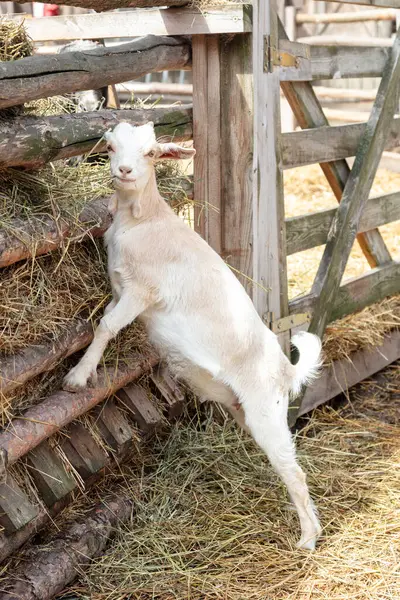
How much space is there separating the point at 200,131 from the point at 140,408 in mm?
1406

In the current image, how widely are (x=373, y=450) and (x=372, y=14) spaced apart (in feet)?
23.6

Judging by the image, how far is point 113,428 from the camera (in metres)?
3.90

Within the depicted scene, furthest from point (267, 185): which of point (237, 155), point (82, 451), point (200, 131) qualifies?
point (82, 451)

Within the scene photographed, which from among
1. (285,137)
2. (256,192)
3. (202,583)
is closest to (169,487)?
(202,583)

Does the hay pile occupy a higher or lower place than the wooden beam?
lower

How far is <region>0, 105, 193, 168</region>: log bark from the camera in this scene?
3199mm

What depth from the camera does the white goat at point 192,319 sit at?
3.53 metres

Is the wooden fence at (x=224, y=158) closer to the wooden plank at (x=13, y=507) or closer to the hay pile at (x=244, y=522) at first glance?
the wooden plank at (x=13, y=507)

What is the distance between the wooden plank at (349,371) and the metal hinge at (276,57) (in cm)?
183

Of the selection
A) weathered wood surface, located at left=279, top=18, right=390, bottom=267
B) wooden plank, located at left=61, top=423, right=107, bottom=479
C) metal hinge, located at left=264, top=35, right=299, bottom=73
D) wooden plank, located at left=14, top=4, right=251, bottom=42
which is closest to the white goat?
wooden plank, located at left=61, top=423, right=107, bottom=479

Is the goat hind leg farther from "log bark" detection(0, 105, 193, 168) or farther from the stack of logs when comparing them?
"log bark" detection(0, 105, 193, 168)

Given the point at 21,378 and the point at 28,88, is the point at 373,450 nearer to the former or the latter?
the point at 21,378

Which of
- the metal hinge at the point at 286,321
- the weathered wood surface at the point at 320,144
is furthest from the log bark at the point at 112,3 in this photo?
the metal hinge at the point at 286,321

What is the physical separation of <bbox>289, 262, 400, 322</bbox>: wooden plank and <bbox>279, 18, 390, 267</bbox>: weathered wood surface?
0.38 feet
